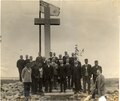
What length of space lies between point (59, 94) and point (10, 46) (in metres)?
0.34

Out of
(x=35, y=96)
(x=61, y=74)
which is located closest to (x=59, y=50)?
(x=61, y=74)

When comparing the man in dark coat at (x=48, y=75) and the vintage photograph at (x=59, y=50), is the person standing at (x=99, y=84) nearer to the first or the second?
the vintage photograph at (x=59, y=50)

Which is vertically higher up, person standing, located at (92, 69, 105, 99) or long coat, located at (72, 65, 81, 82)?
long coat, located at (72, 65, 81, 82)

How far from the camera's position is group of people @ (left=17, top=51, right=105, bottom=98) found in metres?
2.11

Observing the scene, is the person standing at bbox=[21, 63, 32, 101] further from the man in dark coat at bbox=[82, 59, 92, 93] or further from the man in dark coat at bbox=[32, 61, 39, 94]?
the man in dark coat at bbox=[82, 59, 92, 93]

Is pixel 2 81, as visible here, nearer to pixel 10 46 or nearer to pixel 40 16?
pixel 10 46

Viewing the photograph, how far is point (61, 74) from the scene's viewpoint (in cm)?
212

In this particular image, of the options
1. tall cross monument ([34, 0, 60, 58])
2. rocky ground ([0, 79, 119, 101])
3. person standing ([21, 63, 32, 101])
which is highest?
tall cross monument ([34, 0, 60, 58])

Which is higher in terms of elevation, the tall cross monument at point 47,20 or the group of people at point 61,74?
the tall cross monument at point 47,20

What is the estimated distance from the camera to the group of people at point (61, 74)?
2.11 m

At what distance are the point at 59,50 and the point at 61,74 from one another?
0.39ft

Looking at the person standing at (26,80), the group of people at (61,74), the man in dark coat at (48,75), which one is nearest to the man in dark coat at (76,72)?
the group of people at (61,74)

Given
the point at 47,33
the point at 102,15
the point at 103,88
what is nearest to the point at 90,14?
the point at 102,15

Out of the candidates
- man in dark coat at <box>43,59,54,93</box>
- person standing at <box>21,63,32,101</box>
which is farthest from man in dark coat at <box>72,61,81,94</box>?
person standing at <box>21,63,32,101</box>
